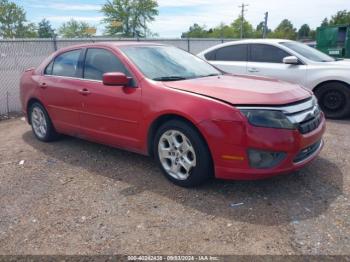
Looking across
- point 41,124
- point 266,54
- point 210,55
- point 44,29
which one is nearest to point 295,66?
point 266,54

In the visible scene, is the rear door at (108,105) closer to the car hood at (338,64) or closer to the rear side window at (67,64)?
the rear side window at (67,64)

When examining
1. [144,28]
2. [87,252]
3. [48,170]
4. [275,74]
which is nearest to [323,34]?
[275,74]

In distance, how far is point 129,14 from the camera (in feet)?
175

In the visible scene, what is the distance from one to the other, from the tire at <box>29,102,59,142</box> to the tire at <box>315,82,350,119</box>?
509cm

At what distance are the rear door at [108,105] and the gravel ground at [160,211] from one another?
0.44 meters

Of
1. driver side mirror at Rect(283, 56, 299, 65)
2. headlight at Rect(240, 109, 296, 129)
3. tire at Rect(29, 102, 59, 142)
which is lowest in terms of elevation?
tire at Rect(29, 102, 59, 142)

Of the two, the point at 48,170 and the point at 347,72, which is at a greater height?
the point at 347,72

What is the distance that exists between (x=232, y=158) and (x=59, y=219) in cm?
174

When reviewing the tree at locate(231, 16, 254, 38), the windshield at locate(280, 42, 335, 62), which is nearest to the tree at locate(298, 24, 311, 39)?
the tree at locate(231, 16, 254, 38)

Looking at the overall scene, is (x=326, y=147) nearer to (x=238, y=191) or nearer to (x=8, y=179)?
(x=238, y=191)

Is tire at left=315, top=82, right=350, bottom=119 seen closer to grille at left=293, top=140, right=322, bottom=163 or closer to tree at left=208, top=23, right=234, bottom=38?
grille at left=293, top=140, right=322, bottom=163

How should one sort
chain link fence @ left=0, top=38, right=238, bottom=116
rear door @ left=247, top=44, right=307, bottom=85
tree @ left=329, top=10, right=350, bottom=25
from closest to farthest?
rear door @ left=247, top=44, right=307, bottom=85 < chain link fence @ left=0, top=38, right=238, bottom=116 < tree @ left=329, top=10, right=350, bottom=25

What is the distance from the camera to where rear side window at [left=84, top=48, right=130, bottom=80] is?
14.3 ft

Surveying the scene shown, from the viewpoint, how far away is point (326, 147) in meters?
5.01
